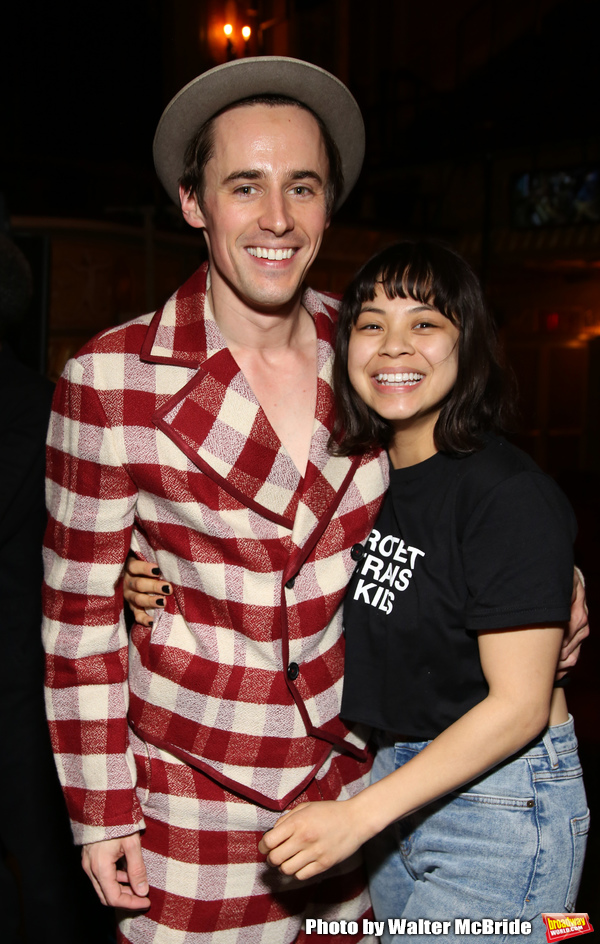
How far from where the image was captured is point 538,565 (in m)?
1.17

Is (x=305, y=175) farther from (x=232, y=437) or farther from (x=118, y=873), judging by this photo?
(x=118, y=873)

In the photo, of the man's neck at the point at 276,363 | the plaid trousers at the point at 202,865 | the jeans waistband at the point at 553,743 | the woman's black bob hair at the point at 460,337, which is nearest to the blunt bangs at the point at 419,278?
the woman's black bob hair at the point at 460,337

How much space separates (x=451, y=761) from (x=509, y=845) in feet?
0.83

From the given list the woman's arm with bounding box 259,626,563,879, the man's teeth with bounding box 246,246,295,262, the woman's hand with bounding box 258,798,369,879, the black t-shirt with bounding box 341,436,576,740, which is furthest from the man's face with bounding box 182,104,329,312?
the woman's hand with bounding box 258,798,369,879

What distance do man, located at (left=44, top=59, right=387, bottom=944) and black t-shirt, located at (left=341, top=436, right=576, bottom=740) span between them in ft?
0.17

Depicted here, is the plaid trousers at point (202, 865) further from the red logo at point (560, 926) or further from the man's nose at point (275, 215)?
the man's nose at point (275, 215)

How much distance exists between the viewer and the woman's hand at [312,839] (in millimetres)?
1096

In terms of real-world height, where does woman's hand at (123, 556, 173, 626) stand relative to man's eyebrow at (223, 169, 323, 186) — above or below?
below

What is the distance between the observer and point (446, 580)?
1.28 metres

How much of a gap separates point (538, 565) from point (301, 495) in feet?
1.41

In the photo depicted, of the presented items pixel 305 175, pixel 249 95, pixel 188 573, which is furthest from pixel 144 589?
pixel 249 95

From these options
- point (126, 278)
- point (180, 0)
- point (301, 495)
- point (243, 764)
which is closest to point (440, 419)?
point (301, 495)

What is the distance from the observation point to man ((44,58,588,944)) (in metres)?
1.32

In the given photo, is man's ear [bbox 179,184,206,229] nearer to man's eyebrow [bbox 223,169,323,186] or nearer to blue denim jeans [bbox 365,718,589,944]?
man's eyebrow [bbox 223,169,323,186]
